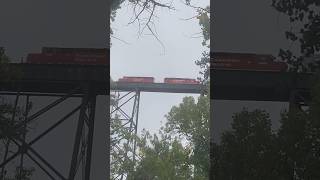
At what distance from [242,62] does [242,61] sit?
0.04ft

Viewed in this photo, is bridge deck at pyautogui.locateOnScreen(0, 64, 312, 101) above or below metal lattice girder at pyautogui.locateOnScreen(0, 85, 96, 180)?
above

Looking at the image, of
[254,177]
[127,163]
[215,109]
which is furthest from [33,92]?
[127,163]

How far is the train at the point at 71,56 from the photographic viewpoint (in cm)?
529

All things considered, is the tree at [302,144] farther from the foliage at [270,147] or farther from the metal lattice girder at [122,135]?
the metal lattice girder at [122,135]

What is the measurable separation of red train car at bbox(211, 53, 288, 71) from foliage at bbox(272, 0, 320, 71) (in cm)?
54

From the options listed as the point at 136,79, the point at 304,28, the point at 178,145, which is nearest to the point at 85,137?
the point at 304,28

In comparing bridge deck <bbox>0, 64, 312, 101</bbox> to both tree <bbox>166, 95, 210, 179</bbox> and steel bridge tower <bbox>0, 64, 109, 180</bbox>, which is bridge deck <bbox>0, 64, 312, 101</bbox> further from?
tree <bbox>166, 95, 210, 179</bbox>

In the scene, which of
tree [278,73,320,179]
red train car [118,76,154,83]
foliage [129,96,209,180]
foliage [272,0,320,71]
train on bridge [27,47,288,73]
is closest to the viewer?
tree [278,73,320,179]

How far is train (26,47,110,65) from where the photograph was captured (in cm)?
529

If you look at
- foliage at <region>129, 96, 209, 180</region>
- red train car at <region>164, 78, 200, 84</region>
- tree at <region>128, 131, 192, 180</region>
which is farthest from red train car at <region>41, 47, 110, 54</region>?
tree at <region>128, 131, 192, 180</region>

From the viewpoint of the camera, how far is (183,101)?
8531mm

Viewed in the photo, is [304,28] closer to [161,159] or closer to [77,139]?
[77,139]

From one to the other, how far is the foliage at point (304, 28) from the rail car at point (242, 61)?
1.78ft

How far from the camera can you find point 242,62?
5289 millimetres
